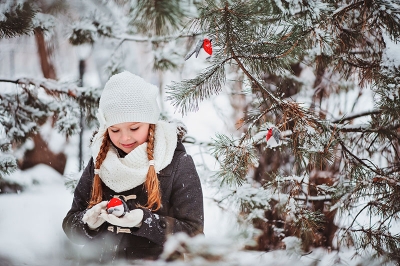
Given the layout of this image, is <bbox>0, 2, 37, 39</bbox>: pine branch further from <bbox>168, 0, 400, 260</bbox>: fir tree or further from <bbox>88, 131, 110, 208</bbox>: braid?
<bbox>168, 0, 400, 260</bbox>: fir tree

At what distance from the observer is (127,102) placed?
1.71m

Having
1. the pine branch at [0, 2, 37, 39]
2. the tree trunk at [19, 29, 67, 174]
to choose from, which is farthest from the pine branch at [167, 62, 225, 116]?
the tree trunk at [19, 29, 67, 174]

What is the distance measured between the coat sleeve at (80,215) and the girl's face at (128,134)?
0.25m

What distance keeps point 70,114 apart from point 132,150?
4.14 ft

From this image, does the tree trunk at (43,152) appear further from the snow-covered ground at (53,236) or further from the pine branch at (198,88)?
the pine branch at (198,88)

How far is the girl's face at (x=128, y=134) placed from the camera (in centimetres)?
175

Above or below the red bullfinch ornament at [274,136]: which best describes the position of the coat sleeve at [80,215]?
below

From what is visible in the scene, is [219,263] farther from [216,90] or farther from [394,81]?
[394,81]

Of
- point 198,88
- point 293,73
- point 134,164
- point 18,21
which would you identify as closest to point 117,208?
point 134,164

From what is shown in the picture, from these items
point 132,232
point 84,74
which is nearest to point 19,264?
point 132,232

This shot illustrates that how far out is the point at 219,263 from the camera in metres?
1.09

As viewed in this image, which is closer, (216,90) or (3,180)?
(216,90)

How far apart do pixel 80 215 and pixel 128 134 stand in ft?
1.35

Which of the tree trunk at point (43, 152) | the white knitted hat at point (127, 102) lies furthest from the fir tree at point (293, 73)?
the tree trunk at point (43, 152)
